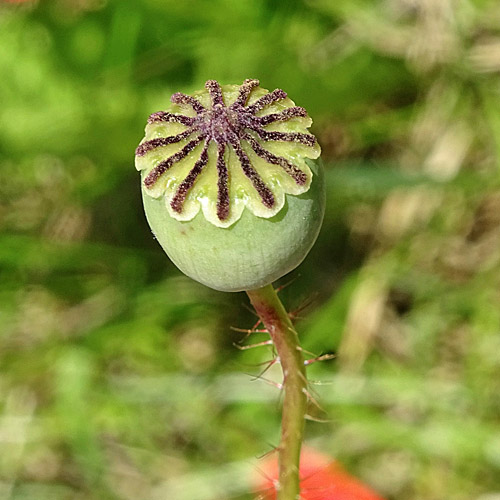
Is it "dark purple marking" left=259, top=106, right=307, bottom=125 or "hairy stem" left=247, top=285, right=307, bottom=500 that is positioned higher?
"dark purple marking" left=259, top=106, right=307, bottom=125

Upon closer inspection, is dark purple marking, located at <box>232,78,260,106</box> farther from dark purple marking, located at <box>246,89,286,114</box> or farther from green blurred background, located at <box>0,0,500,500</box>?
green blurred background, located at <box>0,0,500,500</box>

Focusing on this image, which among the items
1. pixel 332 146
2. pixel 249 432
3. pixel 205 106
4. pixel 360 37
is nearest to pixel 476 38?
pixel 360 37

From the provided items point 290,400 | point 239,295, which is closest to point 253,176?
point 290,400

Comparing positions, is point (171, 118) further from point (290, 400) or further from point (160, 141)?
point (290, 400)

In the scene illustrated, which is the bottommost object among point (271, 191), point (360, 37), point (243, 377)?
point (271, 191)

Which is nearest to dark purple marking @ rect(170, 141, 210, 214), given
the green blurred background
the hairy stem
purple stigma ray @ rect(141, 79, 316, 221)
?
purple stigma ray @ rect(141, 79, 316, 221)

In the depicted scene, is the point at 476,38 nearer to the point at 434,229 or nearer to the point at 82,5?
the point at 434,229
